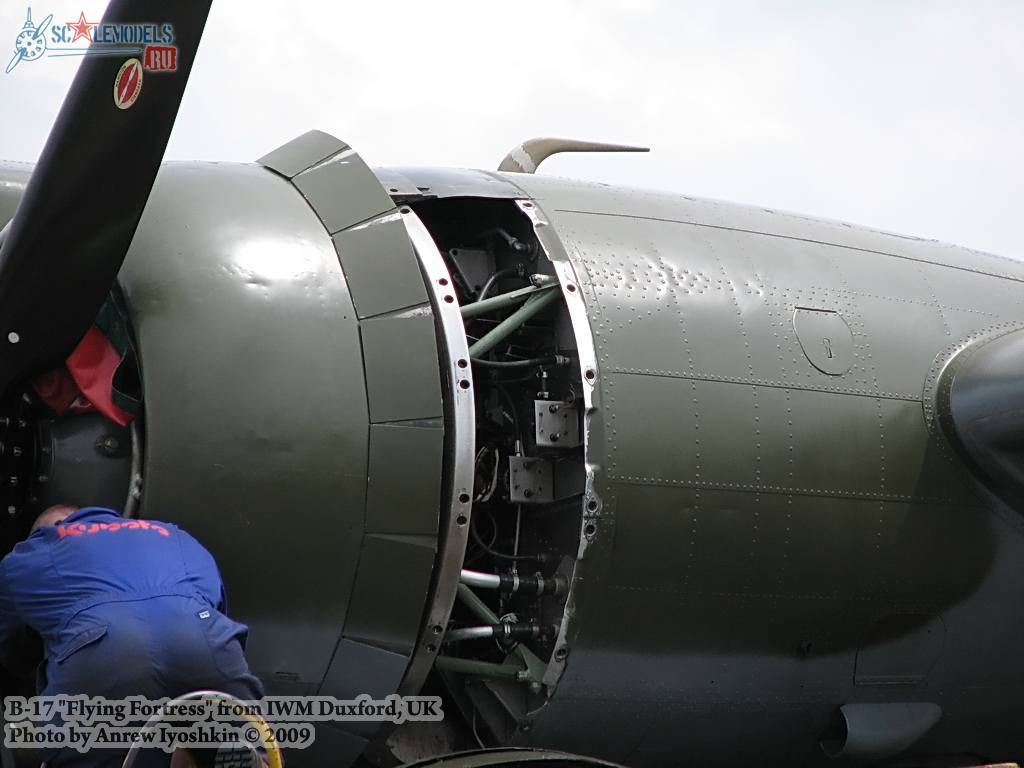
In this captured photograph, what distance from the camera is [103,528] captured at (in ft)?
15.3

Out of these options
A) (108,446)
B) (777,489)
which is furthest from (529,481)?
(108,446)

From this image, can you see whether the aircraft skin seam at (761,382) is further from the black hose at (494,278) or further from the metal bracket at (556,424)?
the black hose at (494,278)

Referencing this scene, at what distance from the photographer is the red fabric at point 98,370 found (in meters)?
5.05

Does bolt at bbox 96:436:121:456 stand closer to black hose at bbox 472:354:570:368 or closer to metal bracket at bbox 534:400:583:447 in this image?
black hose at bbox 472:354:570:368

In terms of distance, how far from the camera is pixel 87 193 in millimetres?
4602

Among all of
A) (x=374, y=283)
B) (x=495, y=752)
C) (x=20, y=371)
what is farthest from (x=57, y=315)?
(x=495, y=752)

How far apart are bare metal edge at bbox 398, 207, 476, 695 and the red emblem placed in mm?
1704

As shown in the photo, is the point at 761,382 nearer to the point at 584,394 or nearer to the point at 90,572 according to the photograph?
the point at 584,394

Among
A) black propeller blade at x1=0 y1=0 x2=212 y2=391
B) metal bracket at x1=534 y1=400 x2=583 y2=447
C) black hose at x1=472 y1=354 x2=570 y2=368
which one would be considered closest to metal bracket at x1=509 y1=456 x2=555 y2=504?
metal bracket at x1=534 y1=400 x2=583 y2=447

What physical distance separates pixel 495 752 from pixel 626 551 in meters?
1.11

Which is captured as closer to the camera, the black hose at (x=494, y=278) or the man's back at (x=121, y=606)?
the man's back at (x=121, y=606)

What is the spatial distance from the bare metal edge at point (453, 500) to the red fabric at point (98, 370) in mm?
1378

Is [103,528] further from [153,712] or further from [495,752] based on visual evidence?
[495,752]

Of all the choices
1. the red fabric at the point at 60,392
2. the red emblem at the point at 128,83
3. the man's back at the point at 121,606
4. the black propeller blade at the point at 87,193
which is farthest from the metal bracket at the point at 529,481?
the red emblem at the point at 128,83
